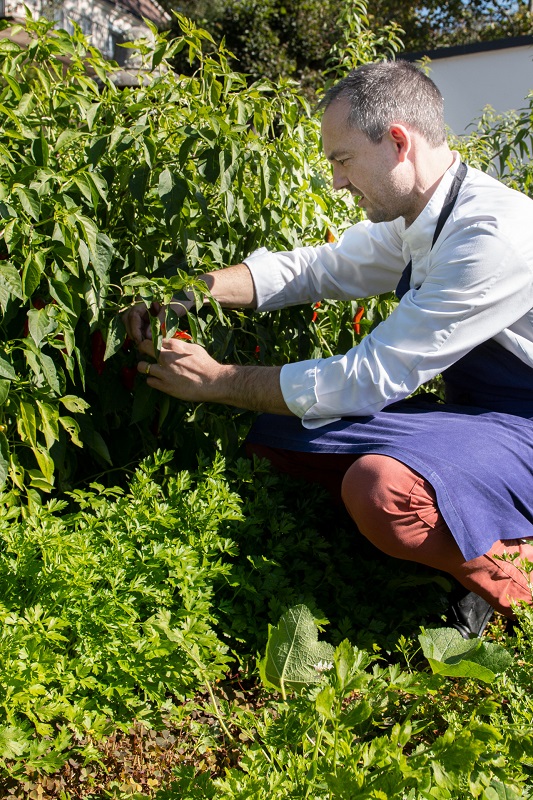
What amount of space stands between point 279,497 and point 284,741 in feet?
2.58

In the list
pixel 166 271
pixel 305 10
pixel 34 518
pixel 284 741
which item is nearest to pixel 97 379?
pixel 166 271

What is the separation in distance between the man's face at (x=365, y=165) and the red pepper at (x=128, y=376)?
27.0 inches

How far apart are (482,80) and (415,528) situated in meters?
7.47

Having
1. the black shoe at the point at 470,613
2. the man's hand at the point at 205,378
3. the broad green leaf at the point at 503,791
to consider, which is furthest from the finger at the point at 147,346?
the broad green leaf at the point at 503,791

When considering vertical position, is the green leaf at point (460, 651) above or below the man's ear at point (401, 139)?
below

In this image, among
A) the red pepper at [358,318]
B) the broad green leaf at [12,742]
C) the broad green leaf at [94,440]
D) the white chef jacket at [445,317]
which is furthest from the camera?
the red pepper at [358,318]

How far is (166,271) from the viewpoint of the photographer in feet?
7.27

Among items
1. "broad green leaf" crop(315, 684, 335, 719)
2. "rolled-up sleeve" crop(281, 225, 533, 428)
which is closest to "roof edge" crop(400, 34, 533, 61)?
"rolled-up sleeve" crop(281, 225, 533, 428)

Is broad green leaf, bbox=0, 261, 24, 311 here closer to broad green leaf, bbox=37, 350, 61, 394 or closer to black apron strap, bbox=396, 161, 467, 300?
broad green leaf, bbox=37, 350, 61, 394

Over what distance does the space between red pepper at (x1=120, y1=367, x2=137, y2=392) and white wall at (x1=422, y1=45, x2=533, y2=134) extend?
679 centimetres

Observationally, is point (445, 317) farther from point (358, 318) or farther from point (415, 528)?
point (358, 318)

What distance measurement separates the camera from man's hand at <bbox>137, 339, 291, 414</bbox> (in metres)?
2.06

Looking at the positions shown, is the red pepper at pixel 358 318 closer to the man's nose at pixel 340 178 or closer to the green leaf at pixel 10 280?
the man's nose at pixel 340 178

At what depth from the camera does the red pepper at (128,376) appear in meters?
2.20
